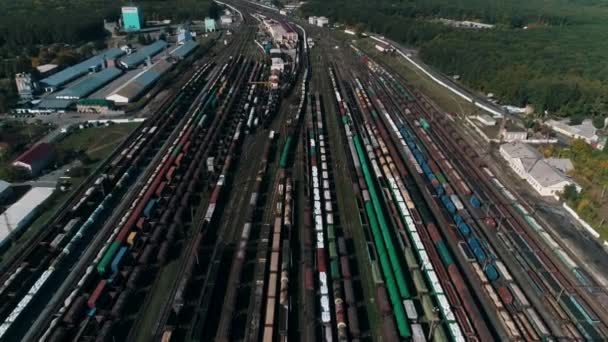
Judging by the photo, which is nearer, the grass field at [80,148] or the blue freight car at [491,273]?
the blue freight car at [491,273]

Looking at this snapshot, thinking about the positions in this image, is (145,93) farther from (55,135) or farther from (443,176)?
(443,176)

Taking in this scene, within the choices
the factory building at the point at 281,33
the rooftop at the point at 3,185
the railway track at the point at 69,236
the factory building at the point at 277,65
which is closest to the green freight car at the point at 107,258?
the railway track at the point at 69,236

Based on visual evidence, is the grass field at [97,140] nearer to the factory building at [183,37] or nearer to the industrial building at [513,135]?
the industrial building at [513,135]

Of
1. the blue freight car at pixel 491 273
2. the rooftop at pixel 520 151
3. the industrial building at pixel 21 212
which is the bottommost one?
the blue freight car at pixel 491 273

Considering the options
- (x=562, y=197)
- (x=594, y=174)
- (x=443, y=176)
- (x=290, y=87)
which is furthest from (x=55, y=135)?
(x=594, y=174)

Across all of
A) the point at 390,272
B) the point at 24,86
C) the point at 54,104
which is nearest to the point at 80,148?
the point at 54,104

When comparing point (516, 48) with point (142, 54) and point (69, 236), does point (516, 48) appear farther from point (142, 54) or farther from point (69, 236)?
point (69, 236)

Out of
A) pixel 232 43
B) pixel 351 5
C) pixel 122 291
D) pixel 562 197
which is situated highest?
pixel 351 5

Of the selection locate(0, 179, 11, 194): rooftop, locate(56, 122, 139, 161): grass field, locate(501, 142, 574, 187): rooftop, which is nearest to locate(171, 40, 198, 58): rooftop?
locate(56, 122, 139, 161): grass field
